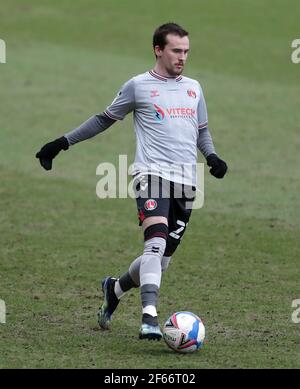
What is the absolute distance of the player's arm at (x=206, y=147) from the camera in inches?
344

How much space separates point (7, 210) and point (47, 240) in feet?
6.70

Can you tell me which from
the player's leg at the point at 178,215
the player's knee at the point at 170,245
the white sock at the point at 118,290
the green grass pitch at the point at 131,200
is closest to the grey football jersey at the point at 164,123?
the player's leg at the point at 178,215

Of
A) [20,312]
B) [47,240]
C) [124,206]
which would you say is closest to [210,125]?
[124,206]

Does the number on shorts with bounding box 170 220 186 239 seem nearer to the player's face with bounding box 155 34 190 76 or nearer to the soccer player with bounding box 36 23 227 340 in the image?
the soccer player with bounding box 36 23 227 340

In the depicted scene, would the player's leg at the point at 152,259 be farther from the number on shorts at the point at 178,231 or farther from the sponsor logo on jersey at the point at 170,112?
the sponsor logo on jersey at the point at 170,112

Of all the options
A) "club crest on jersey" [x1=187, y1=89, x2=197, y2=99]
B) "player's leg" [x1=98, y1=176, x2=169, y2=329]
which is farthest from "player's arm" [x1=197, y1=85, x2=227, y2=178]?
"player's leg" [x1=98, y1=176, x2=169, y2=329]

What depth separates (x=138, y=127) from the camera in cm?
872

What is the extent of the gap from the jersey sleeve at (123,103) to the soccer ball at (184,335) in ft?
6.16

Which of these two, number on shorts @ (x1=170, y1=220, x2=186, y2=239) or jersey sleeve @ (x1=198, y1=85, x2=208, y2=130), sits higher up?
jersey sleeve @ (x1=198, y1=85, x2=208, y2=130)

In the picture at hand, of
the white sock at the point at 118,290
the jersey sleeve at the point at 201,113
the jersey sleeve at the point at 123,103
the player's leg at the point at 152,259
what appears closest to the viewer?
the player's leg at the point at 152,259

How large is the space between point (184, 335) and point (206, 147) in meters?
1.86

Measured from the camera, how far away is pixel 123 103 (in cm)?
873

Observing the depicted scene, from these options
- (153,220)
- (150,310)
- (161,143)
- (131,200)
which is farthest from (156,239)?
(131,200)

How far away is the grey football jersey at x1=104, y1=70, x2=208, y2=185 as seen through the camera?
8.52m
